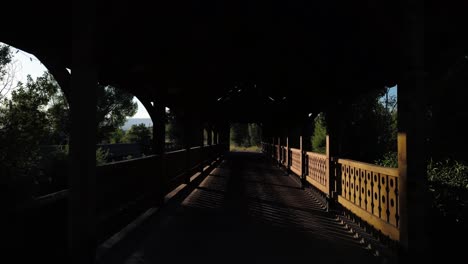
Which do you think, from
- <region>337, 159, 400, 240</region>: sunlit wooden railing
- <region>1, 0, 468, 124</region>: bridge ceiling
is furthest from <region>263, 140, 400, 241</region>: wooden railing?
<region>1, 0, 468, 124</region>: bridge ceiling

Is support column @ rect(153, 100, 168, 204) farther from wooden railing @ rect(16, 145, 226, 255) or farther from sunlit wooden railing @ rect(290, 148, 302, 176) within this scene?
sunlit wooden railing @ rect(290, 148, 302, 176)

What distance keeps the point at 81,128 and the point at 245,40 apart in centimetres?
429

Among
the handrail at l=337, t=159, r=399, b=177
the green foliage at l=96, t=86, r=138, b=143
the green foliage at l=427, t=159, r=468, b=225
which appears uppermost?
the green foliage at l=96, t=86, r=138, b=143

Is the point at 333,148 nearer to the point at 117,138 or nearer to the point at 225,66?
the point at 225,66

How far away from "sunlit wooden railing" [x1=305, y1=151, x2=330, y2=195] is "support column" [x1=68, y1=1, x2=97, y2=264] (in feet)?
16.9

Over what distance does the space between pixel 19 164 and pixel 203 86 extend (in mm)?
5553

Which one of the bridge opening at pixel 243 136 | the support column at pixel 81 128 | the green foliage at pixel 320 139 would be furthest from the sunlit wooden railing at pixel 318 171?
the bridge opening at pixel 243 136

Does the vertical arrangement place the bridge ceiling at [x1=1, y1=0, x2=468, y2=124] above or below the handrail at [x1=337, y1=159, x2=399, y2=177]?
above

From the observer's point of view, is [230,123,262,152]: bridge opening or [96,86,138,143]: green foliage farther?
[230,123,262,152]: bridge opening

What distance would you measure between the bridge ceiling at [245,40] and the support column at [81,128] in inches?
12.1

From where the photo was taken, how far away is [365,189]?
4.96 m

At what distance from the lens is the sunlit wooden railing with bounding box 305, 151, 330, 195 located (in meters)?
7.32

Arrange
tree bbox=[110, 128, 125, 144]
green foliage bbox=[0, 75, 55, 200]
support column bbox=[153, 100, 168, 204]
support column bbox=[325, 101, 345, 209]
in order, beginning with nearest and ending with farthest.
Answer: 1. support column bbox=[325, 101, 345, 209]
2. support column bbox=[153, 100, 168, 204]
3. green foliage bbox=[0, 75, 55, 200]
4. tree bbox=[110, 128, 125, 144]

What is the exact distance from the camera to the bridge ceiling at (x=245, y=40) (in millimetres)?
3451
